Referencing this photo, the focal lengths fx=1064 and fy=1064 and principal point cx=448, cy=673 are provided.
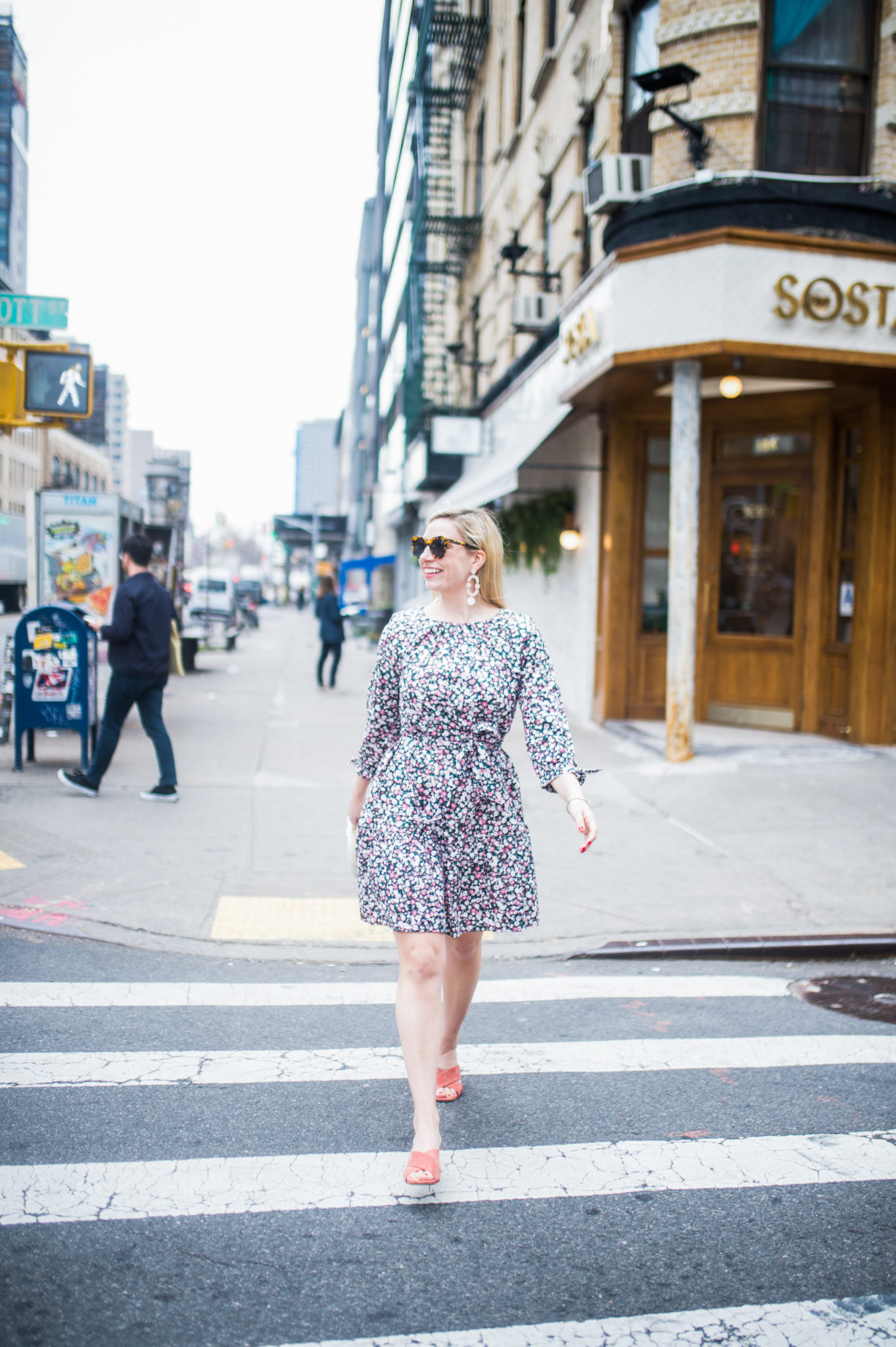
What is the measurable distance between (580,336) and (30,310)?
5.39 meters

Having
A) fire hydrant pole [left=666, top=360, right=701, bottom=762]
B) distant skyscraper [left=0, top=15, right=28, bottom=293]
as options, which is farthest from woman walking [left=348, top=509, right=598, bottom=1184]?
distant skyscraper [left=0, top=15, right=28, bottom=293]

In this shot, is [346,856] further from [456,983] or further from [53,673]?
[456,983]

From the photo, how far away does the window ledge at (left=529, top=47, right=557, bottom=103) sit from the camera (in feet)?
48.9

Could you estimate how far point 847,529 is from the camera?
11055 mm

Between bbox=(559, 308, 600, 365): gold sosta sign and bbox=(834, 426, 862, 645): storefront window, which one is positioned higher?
bbox=(559, 308, 600, 365): gold sosta sign

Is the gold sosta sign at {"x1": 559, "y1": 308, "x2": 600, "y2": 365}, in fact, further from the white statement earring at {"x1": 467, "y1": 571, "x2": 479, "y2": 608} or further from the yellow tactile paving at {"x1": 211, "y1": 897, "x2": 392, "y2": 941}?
the white statement earring at {"x1": 467, "y1": 571, "x2": 479, "y2": 608}

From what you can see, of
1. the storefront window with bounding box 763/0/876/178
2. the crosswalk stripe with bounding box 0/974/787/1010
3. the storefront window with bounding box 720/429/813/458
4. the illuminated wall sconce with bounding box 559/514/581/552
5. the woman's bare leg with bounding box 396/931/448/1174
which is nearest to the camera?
the woman's bare leg with bounding box 396/931/448/1174

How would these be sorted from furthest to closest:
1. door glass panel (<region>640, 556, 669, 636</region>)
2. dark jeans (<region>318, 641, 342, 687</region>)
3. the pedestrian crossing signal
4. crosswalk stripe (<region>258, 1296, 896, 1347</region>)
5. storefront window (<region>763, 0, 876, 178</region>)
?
dark jeans (<region>318, 641, 342, 687</region>), door glass panel (<region>640, 556, 669, 636</region>), the pedestrian crossing signal, storefront window (<region>763, 0, 876, 178</region>), crosswalk stripe (<region>258, 1296, 896, 1347</region>)

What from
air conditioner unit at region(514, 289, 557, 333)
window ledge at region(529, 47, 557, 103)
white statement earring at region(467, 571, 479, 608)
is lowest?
white statement earring at region(467, 571, 479, 608)

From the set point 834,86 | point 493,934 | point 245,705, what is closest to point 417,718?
point 493,934

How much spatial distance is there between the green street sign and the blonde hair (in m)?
7.94

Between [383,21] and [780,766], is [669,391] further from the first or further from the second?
[383,21]

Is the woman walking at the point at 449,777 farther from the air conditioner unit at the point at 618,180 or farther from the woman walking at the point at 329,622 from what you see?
the woman walking at the point at 329,622

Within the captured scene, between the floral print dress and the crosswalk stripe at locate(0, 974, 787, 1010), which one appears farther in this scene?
the crosswalk stripe at locate(0, 974, 787, 1010)
